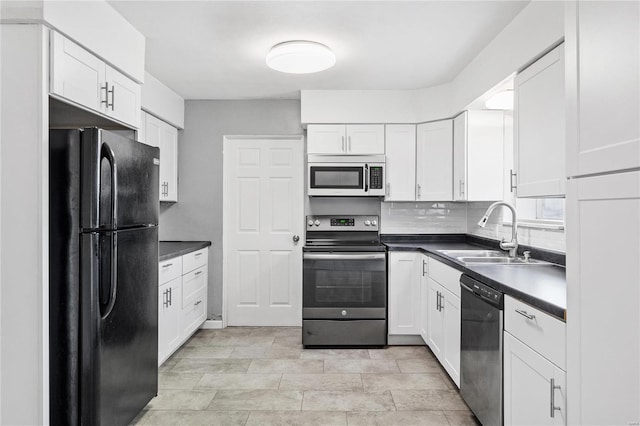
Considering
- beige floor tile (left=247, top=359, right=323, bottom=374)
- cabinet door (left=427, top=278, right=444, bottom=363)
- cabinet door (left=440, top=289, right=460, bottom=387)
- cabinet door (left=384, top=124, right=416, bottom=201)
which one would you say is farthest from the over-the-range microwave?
beige floor tile (left=247, top=359, right=323, bottom=374)

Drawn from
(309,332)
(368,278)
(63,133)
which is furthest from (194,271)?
(63,133)

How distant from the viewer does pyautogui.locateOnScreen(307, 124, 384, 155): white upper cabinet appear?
12.4 ft

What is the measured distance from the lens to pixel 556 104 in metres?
1.90

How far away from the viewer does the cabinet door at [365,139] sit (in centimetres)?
379

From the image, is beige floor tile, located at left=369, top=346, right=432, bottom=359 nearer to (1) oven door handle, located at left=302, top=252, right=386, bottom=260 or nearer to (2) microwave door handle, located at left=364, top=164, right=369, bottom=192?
(1) oven door handle, located at left=302, top=252, right=386, bottom=260

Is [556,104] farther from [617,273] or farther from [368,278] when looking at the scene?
[368,278]

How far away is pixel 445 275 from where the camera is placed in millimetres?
2805

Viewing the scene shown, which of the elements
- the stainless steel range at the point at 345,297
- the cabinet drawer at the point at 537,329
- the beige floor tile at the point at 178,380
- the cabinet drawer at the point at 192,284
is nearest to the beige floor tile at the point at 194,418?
the beige floor tile at the point at 178,380

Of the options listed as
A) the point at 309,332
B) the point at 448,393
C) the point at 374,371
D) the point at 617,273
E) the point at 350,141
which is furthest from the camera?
the point at 350,141

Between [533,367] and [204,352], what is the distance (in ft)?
8.70

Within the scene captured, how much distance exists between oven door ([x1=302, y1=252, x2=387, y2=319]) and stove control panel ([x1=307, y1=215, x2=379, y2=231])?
573mm

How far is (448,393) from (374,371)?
0.58m

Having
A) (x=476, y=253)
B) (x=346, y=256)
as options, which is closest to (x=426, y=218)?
(x=476, y=253)

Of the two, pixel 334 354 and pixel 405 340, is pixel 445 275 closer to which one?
pixel 405 340
